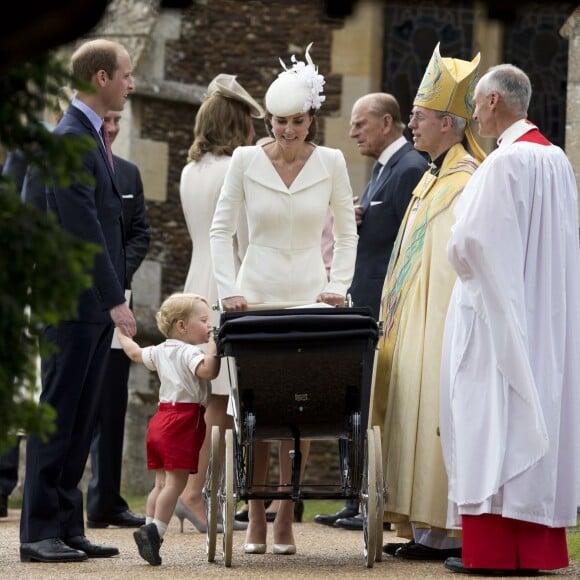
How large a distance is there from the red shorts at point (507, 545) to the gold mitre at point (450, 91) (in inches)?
76.2

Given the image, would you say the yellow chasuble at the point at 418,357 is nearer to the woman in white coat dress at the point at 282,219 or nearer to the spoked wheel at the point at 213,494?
the woman in white coat dress at the point at 282,219

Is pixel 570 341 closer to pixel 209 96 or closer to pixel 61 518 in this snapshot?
pixel 61 518

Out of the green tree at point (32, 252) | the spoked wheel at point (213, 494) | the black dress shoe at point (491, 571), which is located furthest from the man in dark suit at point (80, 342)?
the green tree at point (32, 252)

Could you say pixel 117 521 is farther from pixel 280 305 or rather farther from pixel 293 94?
pixel 293 94

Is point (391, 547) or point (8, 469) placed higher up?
point (8, 469)

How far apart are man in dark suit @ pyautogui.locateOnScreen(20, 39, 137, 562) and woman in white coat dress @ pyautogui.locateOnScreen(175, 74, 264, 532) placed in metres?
1.30

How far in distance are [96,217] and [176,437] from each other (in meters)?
→ 1.29

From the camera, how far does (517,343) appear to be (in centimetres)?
604

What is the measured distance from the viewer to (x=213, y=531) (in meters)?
6.50

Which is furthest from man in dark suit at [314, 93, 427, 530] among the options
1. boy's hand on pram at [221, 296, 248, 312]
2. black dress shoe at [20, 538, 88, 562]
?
black dress shoe at [20, 538, 88, 562]

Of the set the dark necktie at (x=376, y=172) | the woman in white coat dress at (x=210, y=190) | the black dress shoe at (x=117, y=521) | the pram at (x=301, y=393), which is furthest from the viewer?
the black dress shoe at (x=117, y=521)

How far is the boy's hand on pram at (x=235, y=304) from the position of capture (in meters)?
6.74

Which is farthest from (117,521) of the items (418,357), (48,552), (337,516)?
(418,357)

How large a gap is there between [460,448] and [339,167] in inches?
63.7
